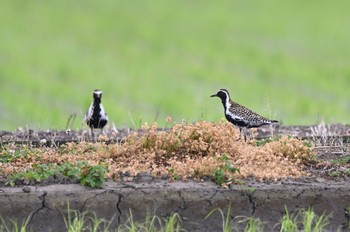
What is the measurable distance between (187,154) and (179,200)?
0.82 m

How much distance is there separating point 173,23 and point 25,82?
29.8 feet

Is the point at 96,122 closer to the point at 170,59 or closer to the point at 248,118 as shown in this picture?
the point at 248,118

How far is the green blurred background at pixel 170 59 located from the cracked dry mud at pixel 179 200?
5203 mm

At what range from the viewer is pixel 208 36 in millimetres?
26609

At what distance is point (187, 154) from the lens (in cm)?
884

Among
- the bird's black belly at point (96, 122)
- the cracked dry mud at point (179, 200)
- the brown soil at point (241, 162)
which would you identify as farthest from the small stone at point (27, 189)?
the bird's black belly at point (96, 122)

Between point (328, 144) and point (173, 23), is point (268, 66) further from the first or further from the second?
point (328, 144)

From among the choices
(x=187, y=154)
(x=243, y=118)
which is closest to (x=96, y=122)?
(x=243, y=118)

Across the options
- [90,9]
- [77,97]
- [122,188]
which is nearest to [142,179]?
[122,188]

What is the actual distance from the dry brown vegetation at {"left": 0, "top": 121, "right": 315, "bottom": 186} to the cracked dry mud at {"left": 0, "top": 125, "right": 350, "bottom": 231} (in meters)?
0.27

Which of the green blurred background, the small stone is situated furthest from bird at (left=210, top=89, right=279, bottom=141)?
the green blurred background

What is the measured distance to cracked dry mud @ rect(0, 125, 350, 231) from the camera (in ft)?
26.2

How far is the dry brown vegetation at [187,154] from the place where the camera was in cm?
859

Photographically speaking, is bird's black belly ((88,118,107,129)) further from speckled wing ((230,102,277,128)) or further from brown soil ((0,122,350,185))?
speckled wing ((230,102,277,128))
